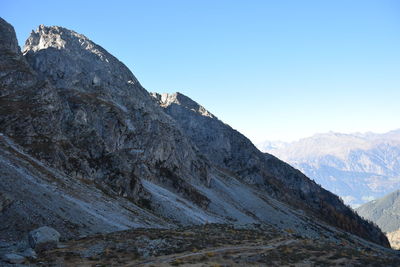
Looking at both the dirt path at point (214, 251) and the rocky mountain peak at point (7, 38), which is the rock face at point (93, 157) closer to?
the rocky mountain peak at point (7, 38)

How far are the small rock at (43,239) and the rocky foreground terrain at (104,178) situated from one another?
0.17 meters

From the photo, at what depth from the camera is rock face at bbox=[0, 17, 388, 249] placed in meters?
46.9

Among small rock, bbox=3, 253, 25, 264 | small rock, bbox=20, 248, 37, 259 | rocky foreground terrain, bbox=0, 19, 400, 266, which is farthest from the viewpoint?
rocky foreground terrain, bbox=0, 19, 400, 266

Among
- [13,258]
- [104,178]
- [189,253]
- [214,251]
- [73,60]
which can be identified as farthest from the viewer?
[73,60]

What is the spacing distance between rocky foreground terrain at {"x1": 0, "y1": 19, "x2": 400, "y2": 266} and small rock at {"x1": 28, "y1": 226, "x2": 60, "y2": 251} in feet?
0.55

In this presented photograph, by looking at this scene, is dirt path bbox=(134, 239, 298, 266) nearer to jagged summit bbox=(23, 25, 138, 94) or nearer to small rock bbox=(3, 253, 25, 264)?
small rock bbox=(3, 253, 25, 264)

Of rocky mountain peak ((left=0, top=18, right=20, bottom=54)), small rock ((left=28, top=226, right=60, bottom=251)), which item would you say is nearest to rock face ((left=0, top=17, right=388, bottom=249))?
rocky mountain peak ((left=0, top=18, right=20, bottom=54))

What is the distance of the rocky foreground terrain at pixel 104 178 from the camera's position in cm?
3562

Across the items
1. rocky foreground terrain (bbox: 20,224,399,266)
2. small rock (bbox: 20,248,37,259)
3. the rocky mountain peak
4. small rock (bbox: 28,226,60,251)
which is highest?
the rocky mountain peak

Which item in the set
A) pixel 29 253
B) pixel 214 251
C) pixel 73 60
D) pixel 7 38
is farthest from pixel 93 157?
pixel 73 60

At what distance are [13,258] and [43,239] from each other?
14.5ft

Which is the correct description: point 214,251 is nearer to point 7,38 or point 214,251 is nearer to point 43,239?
point 43,239

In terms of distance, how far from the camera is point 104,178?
7575 cm

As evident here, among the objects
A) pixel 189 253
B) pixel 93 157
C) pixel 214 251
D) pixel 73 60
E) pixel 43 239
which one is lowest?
pixel 43 239
